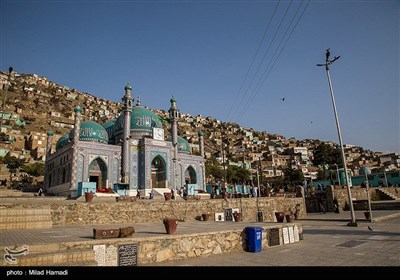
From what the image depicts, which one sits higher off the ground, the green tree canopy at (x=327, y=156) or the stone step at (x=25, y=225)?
the green tree canopy at (x=327, y=156)

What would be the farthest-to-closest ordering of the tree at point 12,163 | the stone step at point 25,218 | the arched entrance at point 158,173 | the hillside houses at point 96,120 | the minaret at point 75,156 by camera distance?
the hillside houses at point 96,120 → the tree at point 12,163 → the arched entrance at point 158,173 → the minaret at point 75,156 → the stone step at point 25,218

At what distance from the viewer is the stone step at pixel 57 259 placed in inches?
224

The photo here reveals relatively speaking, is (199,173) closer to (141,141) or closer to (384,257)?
(141,141)

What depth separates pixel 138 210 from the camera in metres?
16.6

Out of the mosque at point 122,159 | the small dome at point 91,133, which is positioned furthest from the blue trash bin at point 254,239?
the small dome at point 91,133

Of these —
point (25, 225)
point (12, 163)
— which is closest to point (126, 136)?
point (25, 225)

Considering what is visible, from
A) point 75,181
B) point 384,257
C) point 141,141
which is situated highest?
point 141,141

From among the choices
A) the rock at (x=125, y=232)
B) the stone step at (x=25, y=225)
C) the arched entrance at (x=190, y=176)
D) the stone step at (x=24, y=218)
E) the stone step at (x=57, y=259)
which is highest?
the arched entrance at (x=190, y=176)

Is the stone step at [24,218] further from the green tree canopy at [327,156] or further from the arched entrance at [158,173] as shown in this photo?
the green tree canopy at [327,156]

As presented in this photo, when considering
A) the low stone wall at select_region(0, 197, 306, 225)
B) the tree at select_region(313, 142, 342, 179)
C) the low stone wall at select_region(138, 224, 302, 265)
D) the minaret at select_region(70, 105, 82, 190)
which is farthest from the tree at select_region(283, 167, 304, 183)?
the low stone wall at select_region(138, 224, 302, 265)

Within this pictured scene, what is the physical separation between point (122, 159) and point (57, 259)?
27.4 metres
